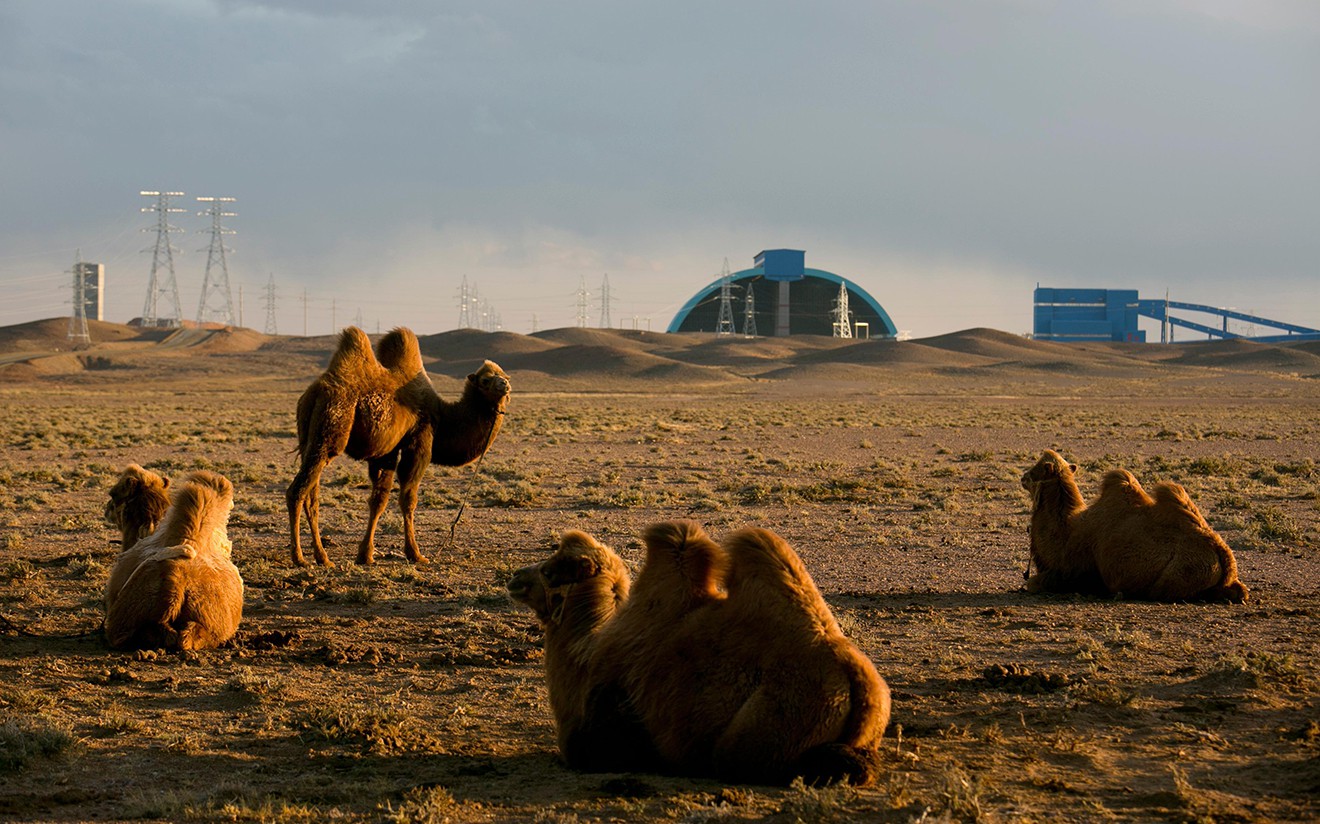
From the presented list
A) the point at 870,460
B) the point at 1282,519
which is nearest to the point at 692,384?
the point at 870,460

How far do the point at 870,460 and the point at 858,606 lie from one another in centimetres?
1720

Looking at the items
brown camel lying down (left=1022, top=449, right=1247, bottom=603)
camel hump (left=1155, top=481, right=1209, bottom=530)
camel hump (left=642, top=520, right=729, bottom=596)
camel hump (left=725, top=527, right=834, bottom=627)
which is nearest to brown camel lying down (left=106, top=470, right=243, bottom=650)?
camel hump (left=642, top=520, right=729, bottom=596)

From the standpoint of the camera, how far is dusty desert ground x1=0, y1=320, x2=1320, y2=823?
563cm

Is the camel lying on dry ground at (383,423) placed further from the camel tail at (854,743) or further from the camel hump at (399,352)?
the camel tail at (854,743)

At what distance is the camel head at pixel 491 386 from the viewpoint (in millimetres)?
13297

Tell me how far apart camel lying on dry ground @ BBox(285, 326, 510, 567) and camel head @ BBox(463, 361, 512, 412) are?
11 mm

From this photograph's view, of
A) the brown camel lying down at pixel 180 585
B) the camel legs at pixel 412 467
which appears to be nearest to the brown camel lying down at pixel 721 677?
the brown camel lying down at pixel 180 585

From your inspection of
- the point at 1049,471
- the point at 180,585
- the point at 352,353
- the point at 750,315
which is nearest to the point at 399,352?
the point at 352,353

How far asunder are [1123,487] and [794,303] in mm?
143685

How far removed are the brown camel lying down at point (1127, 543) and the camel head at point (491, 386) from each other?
5.43 m

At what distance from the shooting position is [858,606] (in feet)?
35.1

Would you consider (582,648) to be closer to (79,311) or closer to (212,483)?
(212,483)

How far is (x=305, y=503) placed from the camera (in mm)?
12703

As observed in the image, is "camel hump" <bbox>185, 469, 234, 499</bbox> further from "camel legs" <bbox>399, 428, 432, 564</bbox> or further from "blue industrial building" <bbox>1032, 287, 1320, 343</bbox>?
"blue industrial building" <bbox>1032, 287, 1320, 343</bbox>
